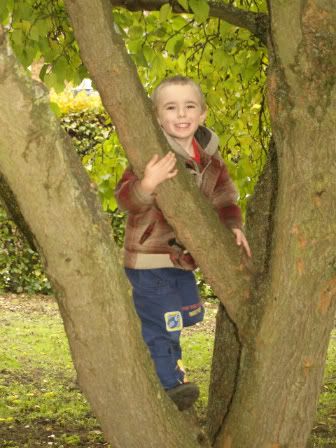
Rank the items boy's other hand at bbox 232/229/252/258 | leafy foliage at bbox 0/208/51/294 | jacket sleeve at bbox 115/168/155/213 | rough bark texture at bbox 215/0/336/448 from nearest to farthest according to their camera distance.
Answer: rough bark texture at bbox 215/0/336/448
jacket sleeve at bbox 115/168/155/213
boy's other hand at bbox 232/229/252/258
leafy foliage at bbox 0/208/51/294

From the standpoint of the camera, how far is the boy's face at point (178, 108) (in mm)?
3441

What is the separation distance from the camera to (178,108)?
3.44 m

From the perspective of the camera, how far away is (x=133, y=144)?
2789 mm

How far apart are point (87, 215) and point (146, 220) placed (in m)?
1.01

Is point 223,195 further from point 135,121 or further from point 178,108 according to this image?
point 135,121

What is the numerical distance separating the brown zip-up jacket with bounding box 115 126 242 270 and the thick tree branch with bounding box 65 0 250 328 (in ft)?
1.15

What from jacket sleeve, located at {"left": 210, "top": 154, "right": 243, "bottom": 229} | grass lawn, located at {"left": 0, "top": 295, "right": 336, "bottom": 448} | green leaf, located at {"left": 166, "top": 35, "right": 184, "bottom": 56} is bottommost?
grass lawn, located at {"left": 0, "top": 295, "right": 336, "bottom": 448}

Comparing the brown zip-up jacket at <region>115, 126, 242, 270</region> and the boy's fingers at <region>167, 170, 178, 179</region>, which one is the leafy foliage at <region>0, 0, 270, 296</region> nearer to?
the brown zip-up jacket at <region>115, 126, 242, 270</region>

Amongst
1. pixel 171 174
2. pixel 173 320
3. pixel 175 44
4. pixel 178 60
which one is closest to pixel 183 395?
pixel 173 320

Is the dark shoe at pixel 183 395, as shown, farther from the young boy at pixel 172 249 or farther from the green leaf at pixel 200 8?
the green leaf at pixel 200 8

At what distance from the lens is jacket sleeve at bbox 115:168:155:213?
2.93 m

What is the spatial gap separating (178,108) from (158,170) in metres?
0.77

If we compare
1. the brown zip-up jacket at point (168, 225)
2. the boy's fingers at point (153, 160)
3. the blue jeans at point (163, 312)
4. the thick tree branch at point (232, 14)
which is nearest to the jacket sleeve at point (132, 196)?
the brown zip-up jacket at point (168, 225)

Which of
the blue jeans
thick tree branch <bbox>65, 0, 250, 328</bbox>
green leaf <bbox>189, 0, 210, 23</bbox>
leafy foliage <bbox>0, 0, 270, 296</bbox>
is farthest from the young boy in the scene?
leafy foliage <bbox>0, 0, 270, 296</bbox>
